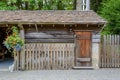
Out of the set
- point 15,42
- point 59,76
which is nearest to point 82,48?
point 59,76

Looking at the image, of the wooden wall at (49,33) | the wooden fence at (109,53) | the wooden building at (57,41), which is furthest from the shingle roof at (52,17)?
the wooden fence at (109,53)

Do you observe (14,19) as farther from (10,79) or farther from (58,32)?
(10,79)

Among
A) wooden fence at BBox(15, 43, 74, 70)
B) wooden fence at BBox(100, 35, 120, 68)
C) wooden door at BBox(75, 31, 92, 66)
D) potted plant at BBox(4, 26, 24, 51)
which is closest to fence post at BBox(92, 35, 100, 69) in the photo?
wooden door at BBox(75, 31, 92, 66)

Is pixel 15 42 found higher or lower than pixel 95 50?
higher

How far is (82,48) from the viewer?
594 inches

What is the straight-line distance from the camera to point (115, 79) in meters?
11.9

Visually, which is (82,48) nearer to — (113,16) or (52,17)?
(52,17)

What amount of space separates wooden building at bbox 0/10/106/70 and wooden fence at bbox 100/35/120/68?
36.2 inches

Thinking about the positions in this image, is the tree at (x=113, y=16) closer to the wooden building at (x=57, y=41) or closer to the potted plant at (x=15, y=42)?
the wooden building at (x=57, y=41)

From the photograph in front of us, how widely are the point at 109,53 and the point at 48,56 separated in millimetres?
3443

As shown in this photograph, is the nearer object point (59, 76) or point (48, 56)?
point (59, 76)

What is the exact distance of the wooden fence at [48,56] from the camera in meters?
14.9

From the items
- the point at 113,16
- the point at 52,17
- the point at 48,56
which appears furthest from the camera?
the point at 113,16

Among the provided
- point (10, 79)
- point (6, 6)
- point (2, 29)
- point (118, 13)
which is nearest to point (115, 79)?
point (10, 79)
